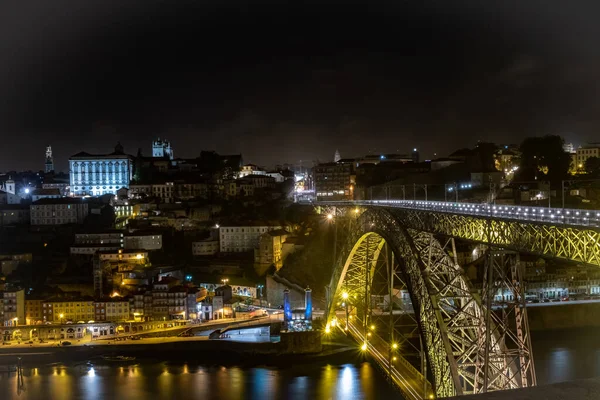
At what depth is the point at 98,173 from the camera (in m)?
49.1

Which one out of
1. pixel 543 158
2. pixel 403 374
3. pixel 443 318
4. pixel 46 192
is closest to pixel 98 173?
pixel 46 192

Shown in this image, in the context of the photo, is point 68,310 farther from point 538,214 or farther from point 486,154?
point 486,154

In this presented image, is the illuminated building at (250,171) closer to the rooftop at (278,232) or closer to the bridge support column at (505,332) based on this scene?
the rooftop at (278,232)

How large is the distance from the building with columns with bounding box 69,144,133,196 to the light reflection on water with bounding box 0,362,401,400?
1096 inches

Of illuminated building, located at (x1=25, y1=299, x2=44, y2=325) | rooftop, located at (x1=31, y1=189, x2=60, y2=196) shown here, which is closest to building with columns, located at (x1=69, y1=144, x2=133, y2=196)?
rooftop, located at (x1=31, y1=189, x2=60, y2=196)

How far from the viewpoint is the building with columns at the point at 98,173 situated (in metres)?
48.8

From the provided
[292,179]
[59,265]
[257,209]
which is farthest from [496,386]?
[292,179]

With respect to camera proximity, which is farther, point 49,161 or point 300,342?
point 49,161

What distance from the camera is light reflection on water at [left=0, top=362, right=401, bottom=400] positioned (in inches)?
717

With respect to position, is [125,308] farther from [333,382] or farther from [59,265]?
[333,382]

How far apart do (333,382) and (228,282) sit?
39.5 feet

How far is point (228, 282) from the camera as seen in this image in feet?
98.5

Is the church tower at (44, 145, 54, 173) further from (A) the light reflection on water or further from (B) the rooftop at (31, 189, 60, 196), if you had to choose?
(A) the light reflection on water

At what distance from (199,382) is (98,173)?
32966 mm
